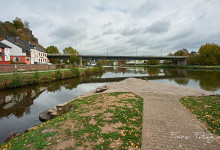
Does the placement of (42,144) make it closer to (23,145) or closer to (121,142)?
(23,145)

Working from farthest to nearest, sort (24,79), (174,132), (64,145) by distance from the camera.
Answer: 1. (24,79)
2. (174,132)
3. (64,145)

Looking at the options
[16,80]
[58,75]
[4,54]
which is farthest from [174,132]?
[4,54]

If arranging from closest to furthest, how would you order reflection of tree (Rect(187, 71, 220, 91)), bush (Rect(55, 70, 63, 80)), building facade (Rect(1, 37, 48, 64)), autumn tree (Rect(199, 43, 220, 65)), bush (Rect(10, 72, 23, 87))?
bush (Rect(10, 72, 23, 87))
reflection of tree (Rect(187, 71, 220, 91))
bush (Rect(55, 70, 63, 80))
building facade (Rect(1, 37, 48, 64))
autumn tree (Rect(199, 43, 220, 65))

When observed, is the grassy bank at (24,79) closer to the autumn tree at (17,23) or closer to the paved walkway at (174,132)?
the paved walkway at (174,132)

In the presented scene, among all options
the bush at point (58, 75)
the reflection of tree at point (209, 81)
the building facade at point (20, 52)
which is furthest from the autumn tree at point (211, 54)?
the building facade at point (20, 52)

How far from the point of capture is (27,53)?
1766 inches

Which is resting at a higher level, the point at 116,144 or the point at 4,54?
the point at 4,54

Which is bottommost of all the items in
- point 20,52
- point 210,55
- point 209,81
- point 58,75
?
point 209,81

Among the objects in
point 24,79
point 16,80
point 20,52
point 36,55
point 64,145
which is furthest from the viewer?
point 36,55

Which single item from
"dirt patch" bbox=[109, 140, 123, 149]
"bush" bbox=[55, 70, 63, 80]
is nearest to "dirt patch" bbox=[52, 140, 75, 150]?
"dirt patch" bbox=[109, 140, 123, 149]

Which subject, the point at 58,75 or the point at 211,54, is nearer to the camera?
the point at 58,75

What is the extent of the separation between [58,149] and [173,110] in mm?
6708

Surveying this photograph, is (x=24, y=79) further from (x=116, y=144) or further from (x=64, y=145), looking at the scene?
(x=116, y=144)

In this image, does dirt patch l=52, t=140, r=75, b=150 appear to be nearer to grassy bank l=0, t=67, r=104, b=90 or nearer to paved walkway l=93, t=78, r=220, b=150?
paved walkway l=93, t=78, r=220, b=150
